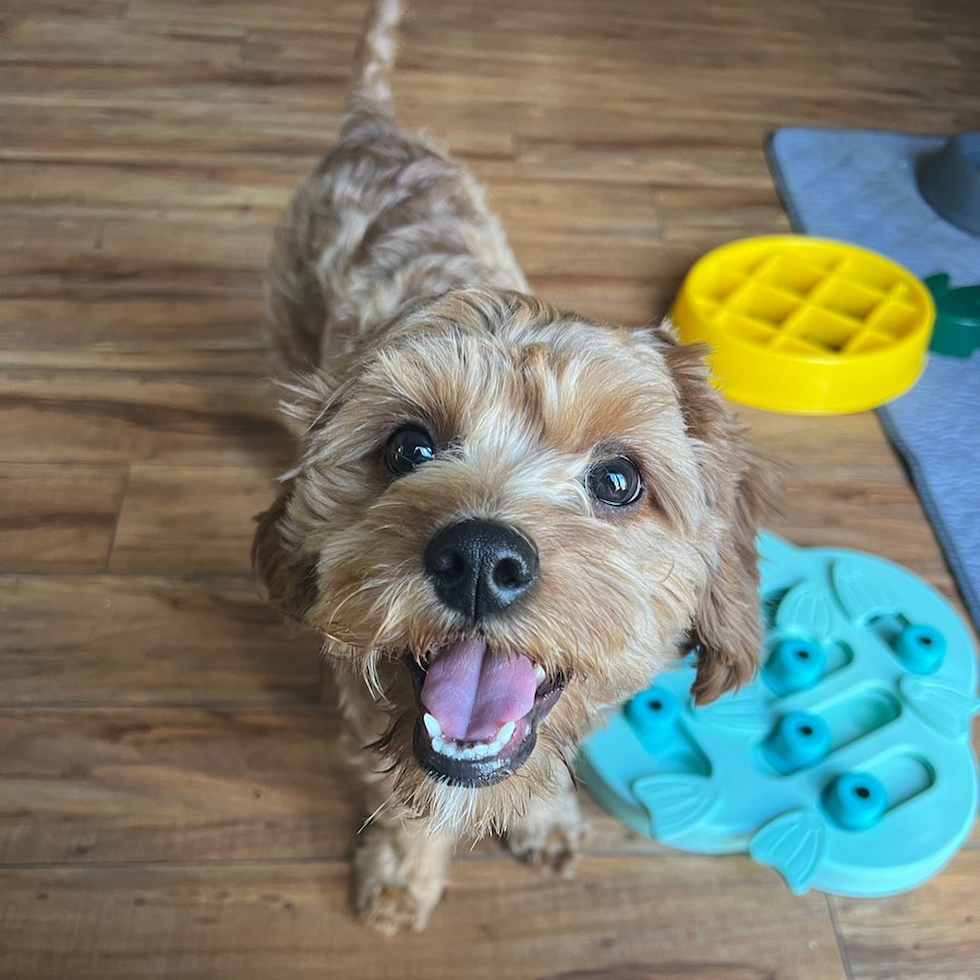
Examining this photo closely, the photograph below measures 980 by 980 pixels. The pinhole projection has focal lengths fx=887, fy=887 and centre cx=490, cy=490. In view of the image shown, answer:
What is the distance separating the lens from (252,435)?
2500 millimetres

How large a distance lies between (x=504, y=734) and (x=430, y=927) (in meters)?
0.71

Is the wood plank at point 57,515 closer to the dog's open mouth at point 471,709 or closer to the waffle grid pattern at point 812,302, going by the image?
the dog's open mouth at point 471,709

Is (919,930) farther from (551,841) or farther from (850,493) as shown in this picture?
(850,493)

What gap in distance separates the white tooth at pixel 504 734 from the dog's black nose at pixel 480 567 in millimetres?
208

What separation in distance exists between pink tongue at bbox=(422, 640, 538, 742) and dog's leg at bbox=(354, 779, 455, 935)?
20.1 inches

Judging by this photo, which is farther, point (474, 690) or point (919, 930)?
point (919, 930)

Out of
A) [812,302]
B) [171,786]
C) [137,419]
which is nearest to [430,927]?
[171,786]

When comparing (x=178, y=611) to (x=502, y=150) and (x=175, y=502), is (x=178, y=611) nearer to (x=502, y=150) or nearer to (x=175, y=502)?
(x=175, y=502)

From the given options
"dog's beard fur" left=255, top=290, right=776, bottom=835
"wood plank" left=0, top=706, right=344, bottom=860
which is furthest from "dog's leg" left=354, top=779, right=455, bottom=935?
"dog's beard fur" left=255, top=290, right=776, bottom=835

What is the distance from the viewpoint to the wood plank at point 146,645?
1982mm

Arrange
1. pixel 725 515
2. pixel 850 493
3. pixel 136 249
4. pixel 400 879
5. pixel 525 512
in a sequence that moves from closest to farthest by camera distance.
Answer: pixel 525 512, pixel 725 515, pixel 400 879, pixel 850 493, pixel 136 249

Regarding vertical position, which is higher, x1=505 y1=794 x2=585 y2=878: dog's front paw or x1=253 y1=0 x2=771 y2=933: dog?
x1=253 y1=0 x2=771 y2=933: dog

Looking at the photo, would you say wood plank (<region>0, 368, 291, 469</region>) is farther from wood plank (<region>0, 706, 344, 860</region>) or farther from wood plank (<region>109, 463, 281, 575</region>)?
wood plank (<region>0, 706, 344, 860</region>)

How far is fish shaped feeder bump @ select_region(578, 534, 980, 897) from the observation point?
1.75 metres
